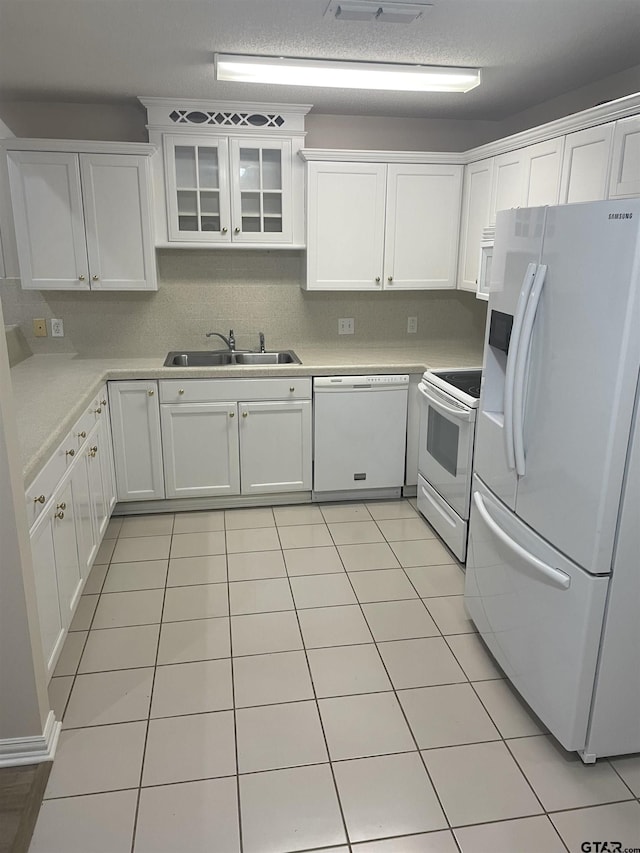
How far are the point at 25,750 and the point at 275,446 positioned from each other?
2.15 metres

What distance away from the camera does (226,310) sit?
415cm

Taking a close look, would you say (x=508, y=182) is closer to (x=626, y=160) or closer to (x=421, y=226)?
(x=421, y=226)

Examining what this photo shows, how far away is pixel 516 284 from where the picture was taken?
2.17 m

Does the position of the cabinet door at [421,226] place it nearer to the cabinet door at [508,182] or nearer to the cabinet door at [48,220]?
the cabinet door at [508,182]

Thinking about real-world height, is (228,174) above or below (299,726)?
above

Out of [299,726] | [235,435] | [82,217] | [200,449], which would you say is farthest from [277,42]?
[299,726]

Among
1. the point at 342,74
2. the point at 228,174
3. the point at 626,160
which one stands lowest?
the point at 626,160

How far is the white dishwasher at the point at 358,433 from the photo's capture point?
3.77 metres

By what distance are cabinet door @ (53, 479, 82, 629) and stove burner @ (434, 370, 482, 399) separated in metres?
1.94

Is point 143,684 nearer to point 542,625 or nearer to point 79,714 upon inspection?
A: point 79,714

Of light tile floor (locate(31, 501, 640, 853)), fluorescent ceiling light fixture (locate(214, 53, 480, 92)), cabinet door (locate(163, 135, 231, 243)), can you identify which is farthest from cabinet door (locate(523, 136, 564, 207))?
light tile floor (locate(31, 501, 640, 853))

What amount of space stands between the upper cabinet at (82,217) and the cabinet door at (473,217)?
1903mm

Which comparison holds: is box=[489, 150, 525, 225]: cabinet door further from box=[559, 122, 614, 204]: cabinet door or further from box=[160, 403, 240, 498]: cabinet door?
box=[160, 403, 240, 498]: cabinet door

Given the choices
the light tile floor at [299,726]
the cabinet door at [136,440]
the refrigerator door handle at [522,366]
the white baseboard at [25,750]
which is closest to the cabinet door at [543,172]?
the refrigerator door handle at [522,366]
